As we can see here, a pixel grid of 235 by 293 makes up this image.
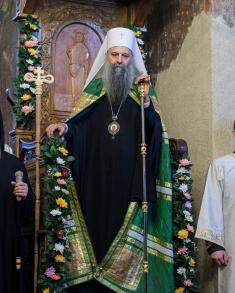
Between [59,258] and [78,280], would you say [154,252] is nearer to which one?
[78,280]

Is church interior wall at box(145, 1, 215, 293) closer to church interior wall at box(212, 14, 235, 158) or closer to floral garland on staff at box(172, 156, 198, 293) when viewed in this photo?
church interior wall at box(212, 14, 235, 158)

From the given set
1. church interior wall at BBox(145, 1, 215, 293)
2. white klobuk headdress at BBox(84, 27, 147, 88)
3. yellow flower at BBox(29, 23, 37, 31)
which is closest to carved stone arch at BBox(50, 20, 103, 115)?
yellow flower at BBox(29, 23, 37, 31)

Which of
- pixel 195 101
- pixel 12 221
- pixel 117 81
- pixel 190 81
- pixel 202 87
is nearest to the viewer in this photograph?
pixel 12 221

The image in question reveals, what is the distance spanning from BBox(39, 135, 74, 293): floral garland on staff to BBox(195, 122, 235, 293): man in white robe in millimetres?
1191

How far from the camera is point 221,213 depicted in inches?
203

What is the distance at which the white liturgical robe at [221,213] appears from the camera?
5070 millimetres

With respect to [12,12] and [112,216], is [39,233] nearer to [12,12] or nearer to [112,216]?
[112,216]

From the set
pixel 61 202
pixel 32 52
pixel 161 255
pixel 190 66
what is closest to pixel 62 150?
pixel 61 202

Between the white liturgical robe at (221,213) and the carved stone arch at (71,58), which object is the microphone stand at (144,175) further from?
the carved stone arch at (71,58)

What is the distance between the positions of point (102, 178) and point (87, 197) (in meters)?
0.21

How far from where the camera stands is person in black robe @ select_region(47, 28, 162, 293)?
195 inches

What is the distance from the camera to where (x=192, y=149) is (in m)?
5.99

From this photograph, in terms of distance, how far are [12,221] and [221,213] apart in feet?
5.99

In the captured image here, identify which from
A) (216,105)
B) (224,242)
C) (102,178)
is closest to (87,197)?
(102,178)
